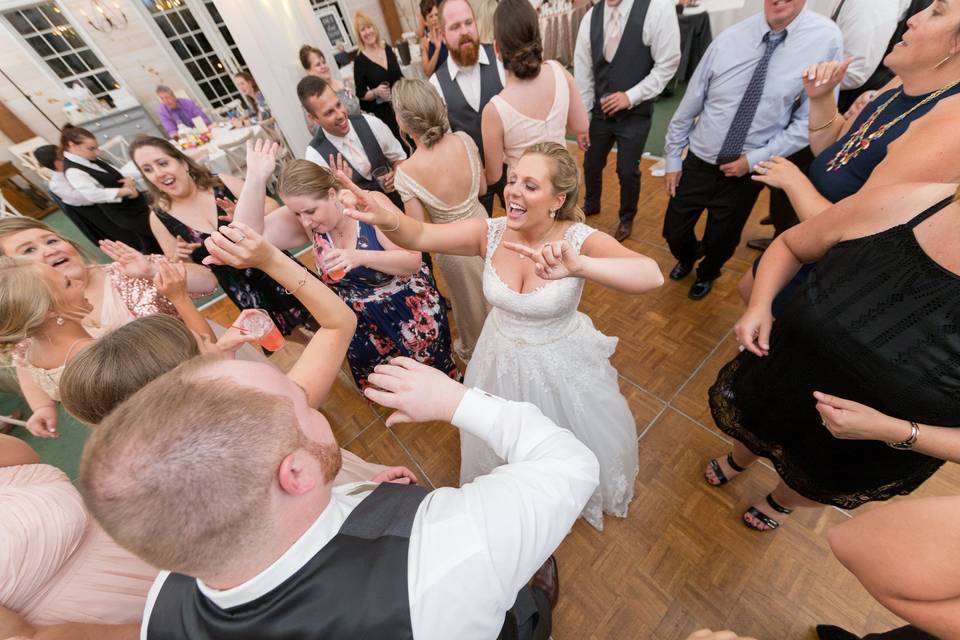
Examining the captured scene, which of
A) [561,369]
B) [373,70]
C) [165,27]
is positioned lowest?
[561,369]

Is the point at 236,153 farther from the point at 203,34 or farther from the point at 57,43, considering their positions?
the point at 57,43

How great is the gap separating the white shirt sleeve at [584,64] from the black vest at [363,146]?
5.13ft

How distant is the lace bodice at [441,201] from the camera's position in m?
2.16

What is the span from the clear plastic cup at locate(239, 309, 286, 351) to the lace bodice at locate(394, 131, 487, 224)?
1168 millimetres

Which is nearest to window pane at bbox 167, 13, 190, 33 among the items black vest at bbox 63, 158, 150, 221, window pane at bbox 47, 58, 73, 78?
window pane at bbox 47, 58, 73, 78

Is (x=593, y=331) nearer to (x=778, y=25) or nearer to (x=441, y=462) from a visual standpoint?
(x=441, y=462)

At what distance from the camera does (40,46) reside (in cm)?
682

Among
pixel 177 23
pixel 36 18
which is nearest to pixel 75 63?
pixel 36 18

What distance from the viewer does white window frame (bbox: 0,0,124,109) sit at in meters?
6.38

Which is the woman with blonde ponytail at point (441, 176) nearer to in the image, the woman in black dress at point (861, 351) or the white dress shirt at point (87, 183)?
the woman in black dress at point (861, 351)

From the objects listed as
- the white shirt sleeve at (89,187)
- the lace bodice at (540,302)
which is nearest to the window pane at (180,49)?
the white shirt sleeve at (89,187)

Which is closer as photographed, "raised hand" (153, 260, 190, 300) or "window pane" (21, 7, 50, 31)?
"raised hand" (153, 260, 190, 300)

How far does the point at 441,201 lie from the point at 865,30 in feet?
8.32

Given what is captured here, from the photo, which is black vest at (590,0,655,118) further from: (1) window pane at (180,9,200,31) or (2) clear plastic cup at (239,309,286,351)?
(1) window pane at (180,9,200,31)
